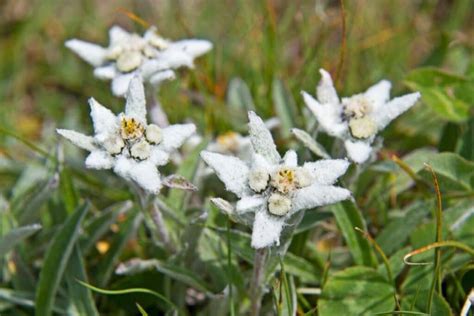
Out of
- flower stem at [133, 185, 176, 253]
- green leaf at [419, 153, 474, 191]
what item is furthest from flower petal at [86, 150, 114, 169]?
green leaf at [419, 153, 474, 191]

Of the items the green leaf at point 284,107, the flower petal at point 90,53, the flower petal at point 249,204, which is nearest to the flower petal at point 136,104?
the flower petal at point 249,204

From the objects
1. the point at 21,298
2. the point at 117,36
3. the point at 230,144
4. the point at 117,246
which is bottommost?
the point at 21,298

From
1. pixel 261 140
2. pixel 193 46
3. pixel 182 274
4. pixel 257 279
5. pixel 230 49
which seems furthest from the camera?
pixel 230 49

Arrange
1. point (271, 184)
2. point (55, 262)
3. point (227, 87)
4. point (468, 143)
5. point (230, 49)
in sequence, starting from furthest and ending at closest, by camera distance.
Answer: point (230, 49)
point (227, 87)
point (468, 143)
point (55, 262)
point (271, 184)

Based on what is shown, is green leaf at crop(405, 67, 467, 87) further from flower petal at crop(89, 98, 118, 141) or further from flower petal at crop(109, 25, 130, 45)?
flower petal at crop(89, 98, 118, 141)

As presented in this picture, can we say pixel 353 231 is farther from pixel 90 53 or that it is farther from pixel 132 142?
pixel 90 53

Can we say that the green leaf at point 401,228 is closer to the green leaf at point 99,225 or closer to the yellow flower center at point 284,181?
the yellow flower center at point 284,181

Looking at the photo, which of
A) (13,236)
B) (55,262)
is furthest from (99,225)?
(13,236)
